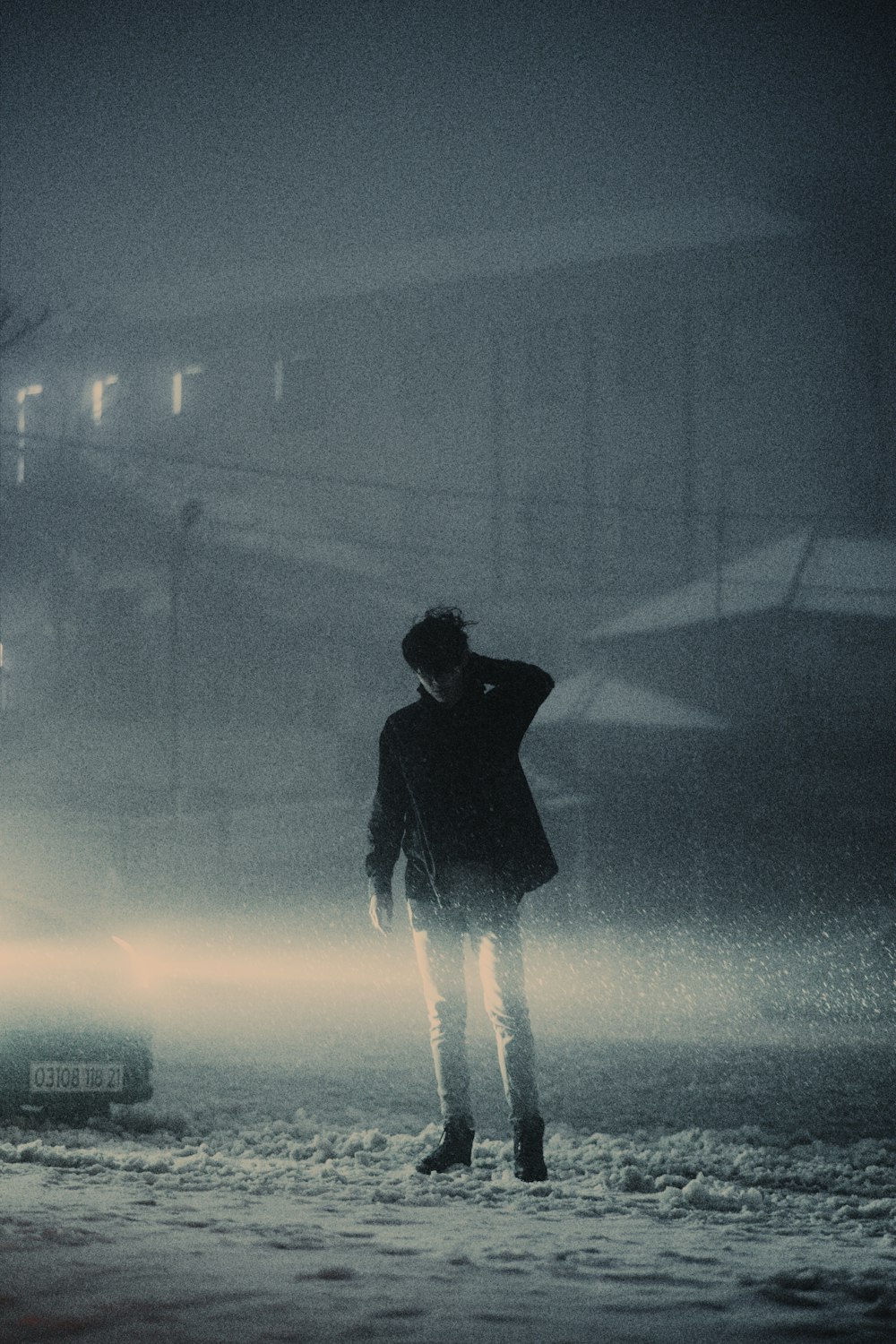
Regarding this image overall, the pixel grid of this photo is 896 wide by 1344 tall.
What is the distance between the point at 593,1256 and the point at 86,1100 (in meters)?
3.24

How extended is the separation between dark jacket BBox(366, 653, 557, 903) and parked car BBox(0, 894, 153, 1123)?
5.54ft

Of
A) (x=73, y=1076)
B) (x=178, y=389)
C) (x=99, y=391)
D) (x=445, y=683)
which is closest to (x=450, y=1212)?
(x=445, y=683)

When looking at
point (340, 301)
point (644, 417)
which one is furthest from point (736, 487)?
point (340, 301)

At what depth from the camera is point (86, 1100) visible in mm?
6406

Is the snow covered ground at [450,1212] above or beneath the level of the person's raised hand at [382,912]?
beneath

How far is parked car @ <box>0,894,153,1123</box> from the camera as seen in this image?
20.7 feet

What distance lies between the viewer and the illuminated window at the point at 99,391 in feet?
161

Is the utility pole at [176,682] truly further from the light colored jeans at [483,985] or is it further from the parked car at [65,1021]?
the light colored jeans at [483,985]

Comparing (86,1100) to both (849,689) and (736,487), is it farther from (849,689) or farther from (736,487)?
(736,487)

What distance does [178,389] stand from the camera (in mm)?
48906

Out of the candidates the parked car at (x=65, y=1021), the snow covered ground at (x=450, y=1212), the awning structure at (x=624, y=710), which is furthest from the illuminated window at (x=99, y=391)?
the parked car at (x=65, y=1021)

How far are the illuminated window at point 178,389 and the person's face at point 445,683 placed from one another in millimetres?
44740

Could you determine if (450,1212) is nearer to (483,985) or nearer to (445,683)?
(483,985)

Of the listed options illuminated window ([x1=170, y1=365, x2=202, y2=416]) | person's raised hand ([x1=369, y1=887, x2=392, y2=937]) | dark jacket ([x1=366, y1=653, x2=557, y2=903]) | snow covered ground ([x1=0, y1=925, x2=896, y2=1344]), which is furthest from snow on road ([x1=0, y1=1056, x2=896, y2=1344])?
illuminated window ([x1=170, y1=365, x2=202, y2=416])
